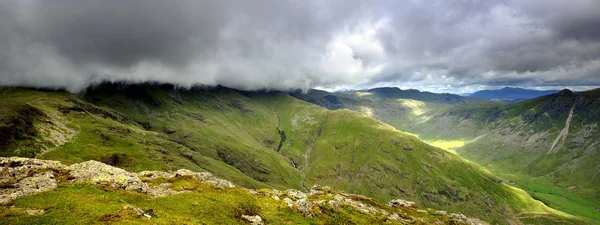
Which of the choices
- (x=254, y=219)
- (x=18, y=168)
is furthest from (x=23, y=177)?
(x=254, y=219)

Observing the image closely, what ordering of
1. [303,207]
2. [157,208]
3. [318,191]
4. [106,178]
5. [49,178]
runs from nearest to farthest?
[157,208] < [49,178] < [106,178] < [303,207] < [318,191]

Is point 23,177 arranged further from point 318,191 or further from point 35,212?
point 318,191

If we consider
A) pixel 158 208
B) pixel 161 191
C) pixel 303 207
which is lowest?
pixel 303 207

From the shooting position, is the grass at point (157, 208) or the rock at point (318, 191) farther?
the rock at point (318, 191)

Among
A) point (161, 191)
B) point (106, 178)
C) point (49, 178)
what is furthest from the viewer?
point (161, 191)

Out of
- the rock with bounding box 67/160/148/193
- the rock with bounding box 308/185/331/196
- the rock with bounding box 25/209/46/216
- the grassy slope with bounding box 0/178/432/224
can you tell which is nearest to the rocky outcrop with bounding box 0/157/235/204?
the rock with bounding box 67/160/148/193

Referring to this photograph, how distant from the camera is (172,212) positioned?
1619 inches

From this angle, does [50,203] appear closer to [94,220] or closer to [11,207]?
[11,207]

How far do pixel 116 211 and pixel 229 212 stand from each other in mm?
16018

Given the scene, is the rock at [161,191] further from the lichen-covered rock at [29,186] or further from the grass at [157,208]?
the lichen-covered rock at [29,186]

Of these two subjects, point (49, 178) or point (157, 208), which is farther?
point (49, 178)

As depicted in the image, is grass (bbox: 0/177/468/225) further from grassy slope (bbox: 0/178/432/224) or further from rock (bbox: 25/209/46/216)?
rock (bbox: 25/209/46/216)

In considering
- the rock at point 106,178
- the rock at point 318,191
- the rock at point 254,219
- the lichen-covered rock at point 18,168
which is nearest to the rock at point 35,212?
the lichen-covered rock at point 18,168

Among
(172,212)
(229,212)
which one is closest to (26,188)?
(172,212)
